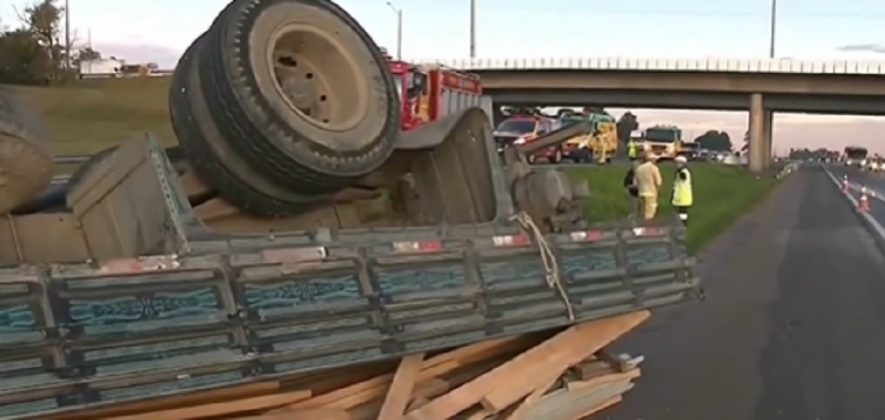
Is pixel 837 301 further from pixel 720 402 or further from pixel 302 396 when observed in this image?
pixel 302 396

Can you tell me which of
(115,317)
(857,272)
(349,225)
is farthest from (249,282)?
(857,272)

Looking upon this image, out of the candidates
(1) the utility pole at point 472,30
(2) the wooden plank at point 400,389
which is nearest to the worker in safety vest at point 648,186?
(2) the wooden plank at point 400,389

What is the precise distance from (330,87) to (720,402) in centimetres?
359

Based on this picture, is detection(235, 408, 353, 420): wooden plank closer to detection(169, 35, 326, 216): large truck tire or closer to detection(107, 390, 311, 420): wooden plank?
detection(107, 390, 311, 420): wooden plank

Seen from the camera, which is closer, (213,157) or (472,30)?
(213,157)

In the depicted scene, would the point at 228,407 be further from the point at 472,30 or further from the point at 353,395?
the point at 472,30

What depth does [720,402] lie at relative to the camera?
745cm

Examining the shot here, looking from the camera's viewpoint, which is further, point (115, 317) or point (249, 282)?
point (249, 282)

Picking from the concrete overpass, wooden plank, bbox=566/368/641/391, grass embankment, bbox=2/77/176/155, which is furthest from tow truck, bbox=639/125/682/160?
wooden plank, bbox=566/368/641/391

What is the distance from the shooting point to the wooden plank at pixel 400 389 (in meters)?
4.44

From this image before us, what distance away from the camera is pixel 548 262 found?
16.2ft

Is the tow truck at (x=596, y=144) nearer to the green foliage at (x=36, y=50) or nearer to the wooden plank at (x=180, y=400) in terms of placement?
the green foliage at (x=36, y=50)

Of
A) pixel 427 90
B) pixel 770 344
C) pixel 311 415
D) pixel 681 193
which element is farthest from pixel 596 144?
pixel 311 415

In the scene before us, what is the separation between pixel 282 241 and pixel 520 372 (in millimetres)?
1489
